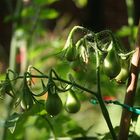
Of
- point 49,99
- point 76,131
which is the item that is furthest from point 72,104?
point 76,131

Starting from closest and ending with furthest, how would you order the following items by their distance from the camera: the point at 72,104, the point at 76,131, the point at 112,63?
the point at 112,63 → the point at 72,104 → the point at 76,131

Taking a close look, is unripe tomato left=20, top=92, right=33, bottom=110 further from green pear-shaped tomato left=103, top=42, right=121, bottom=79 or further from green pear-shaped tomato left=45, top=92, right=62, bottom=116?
green pear-shaped tomato left=103, top=42, right=121, bottom=79

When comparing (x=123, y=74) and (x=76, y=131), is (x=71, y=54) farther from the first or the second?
(x=76, y=131)

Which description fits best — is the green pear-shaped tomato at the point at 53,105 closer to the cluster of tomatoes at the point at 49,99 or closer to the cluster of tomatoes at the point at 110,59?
the cluster of tomatoes at the point at 49,99

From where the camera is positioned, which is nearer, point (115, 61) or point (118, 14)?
point (115, 61)

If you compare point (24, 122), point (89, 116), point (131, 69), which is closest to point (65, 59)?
point (131, 69)

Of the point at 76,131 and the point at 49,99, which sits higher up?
the point at 49,99

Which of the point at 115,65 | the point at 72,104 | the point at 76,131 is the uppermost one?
the point at 115,65

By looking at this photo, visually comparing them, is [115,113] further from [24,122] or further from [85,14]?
[85,14]

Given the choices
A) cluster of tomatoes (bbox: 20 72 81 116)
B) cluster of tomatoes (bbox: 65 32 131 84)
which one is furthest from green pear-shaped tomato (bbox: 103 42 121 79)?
cluster of tomatoes (bbox: 20 72 81 116)
